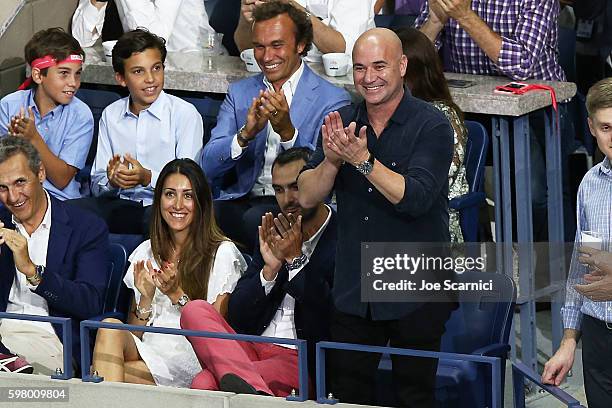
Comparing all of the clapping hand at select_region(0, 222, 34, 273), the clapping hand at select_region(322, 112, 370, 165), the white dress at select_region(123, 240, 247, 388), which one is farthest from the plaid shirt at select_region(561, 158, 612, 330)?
the clapping hand at select_region(0, 222, 34, 273)

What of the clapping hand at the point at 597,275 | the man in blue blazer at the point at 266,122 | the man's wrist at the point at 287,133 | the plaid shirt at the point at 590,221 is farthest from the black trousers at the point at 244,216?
the clapping hand at the point at 597,275

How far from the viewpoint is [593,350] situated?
453 centimetres

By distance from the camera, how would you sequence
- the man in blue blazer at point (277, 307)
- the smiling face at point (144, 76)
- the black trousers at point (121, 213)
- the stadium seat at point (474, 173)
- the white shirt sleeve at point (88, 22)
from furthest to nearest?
1. the white shirt sleeve at point (88, 22)
2. the smiling face at point (144, 76)
3. the black trousers at point (121, 213)
4. the stadium seat at point (474, 173)
5. the man in blue blazer at point (277, 307)

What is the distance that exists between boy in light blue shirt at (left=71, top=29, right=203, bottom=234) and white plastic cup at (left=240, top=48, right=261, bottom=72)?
16.8 inches

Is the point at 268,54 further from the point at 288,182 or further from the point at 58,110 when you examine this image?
the point at 58,110

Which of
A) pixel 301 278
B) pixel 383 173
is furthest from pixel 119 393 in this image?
pixel 383 173

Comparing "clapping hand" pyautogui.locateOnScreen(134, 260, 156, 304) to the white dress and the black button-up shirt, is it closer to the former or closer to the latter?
the white dress

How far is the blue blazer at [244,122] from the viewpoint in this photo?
21.1 feet

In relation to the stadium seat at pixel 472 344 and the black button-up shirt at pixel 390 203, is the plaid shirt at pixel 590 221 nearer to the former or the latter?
the black button-up shirt at pixel 390 203

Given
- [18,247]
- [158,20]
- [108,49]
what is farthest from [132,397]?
[158,20]

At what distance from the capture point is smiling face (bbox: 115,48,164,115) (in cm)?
670

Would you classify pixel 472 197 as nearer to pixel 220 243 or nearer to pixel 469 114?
pixel 469 114

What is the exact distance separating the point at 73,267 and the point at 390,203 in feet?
5.35

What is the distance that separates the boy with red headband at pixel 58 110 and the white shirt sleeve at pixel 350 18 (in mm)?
1264
